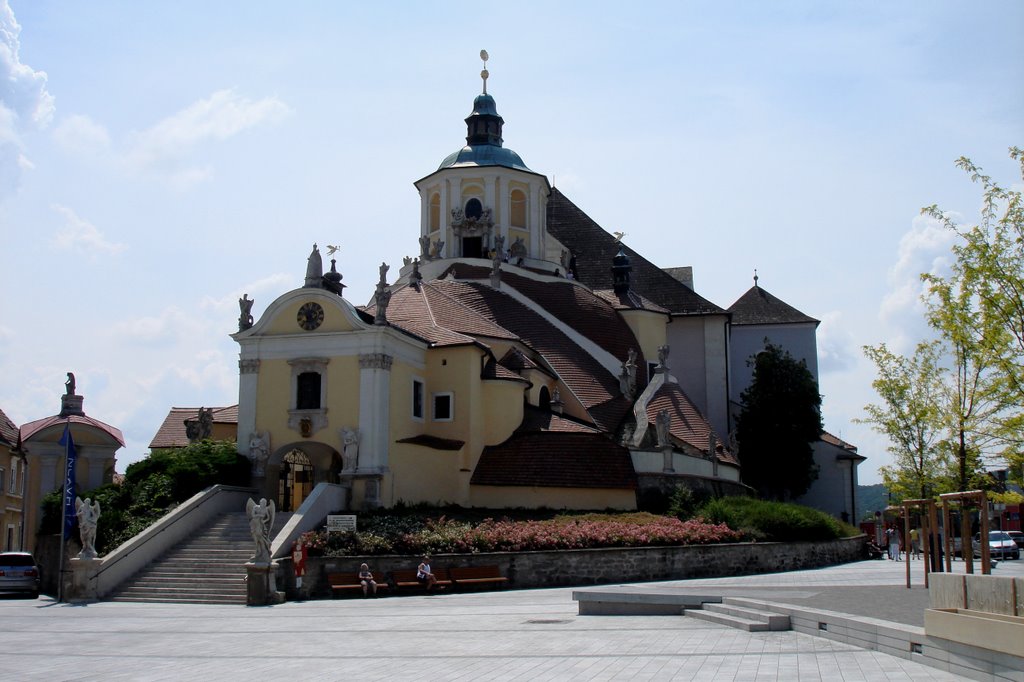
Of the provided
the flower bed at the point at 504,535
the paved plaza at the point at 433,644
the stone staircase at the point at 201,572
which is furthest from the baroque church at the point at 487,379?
Answer: the paved plaza at the point at 433,644

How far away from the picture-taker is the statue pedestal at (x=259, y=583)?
25.9 m

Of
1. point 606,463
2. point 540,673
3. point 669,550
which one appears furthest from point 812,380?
point 540,673

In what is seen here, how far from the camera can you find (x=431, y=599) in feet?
87.3

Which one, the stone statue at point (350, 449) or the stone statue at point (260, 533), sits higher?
the stone statue at point (350, 449)

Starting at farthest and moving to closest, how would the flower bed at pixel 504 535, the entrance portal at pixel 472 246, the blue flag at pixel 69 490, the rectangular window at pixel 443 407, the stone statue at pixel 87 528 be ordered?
1. the entrance portal at pixel 472 246
2. the rectangular window at pixel 443 407
3. the blue flag at pixel 69 490
4. the flower bed at pixel 504 535
5. the stone statue at pixel 87 528

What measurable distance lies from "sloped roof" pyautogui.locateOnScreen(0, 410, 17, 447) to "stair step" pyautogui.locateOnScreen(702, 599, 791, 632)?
37.8 metres

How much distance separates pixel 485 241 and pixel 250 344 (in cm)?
1568

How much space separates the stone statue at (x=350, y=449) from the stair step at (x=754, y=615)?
1676 cm

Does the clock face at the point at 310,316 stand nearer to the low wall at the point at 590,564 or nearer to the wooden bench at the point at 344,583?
the low wall at the point at 590,564

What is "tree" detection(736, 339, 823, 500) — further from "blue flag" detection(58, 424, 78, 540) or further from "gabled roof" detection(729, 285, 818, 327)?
"blue flag" detection(58, 424, 78, 540)

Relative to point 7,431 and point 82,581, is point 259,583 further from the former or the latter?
point 7,431

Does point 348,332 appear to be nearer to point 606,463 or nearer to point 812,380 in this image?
point 606,463

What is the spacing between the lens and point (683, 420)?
44562 mm

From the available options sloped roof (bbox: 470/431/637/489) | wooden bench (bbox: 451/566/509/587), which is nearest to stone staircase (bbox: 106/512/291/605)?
wooden bench (bbox: 451/566/509/587)
